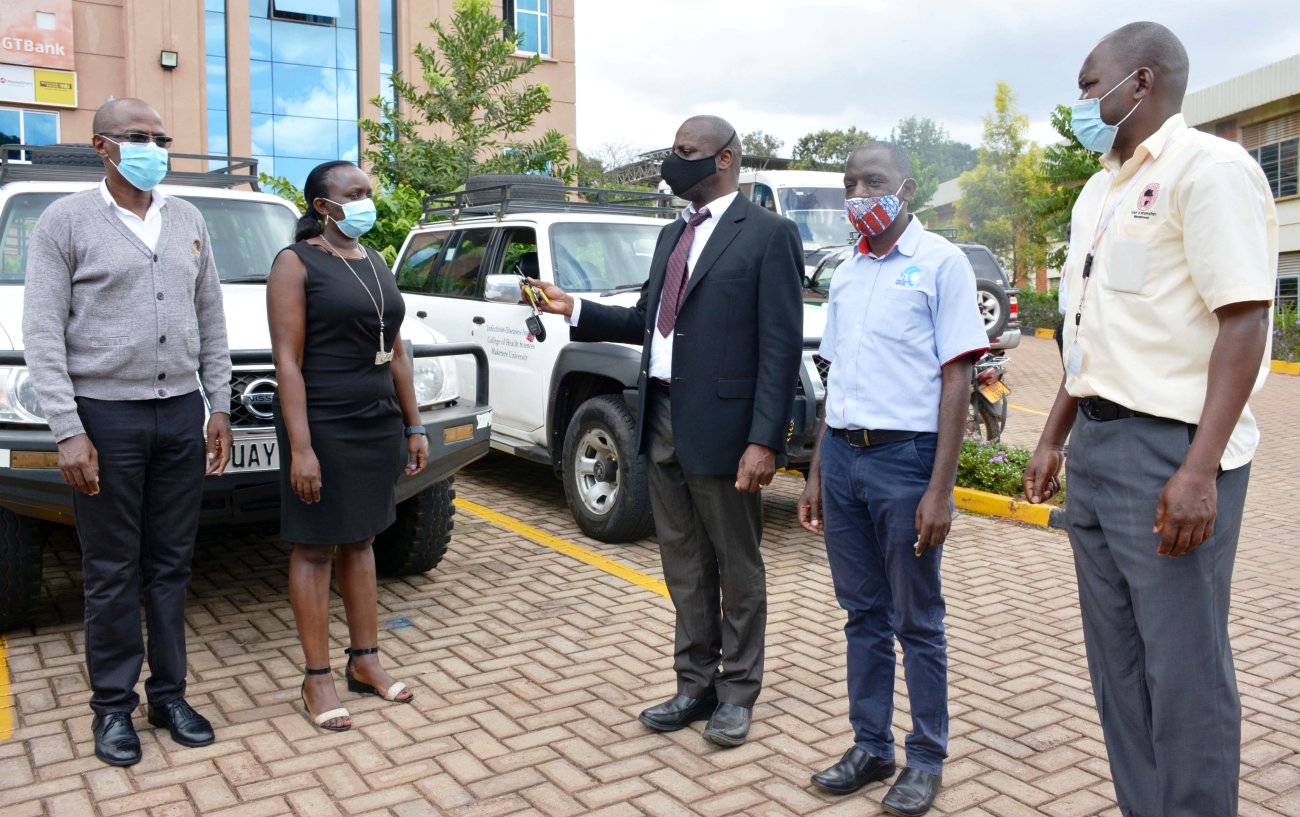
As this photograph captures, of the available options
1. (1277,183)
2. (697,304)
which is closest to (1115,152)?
(697,304)

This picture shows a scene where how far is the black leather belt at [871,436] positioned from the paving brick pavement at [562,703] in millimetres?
1124

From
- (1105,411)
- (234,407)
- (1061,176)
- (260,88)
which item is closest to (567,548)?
(234,407)

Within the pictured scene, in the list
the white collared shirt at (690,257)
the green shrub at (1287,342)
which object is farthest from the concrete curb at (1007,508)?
the green shrub at (1287,342)

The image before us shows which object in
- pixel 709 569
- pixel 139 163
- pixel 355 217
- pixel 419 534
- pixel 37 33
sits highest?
pixel 37 33

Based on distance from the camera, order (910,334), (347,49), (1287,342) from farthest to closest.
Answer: (347,49), (1287,342), (910,334)

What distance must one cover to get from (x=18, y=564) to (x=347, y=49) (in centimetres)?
1905

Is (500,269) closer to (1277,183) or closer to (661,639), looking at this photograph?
(661,639)

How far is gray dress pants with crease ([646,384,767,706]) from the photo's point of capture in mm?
3924

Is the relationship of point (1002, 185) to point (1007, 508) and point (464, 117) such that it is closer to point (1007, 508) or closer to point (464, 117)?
point (464, 117)

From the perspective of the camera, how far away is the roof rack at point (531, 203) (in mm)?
7957

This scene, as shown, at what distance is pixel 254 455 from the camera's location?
455cm

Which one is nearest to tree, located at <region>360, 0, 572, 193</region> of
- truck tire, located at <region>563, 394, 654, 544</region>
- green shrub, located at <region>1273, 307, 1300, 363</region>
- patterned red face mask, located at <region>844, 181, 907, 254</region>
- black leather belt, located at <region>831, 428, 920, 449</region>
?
truck tire, located at <region>563, 394, 654, 544</region>

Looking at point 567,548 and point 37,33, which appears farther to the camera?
point 37,33

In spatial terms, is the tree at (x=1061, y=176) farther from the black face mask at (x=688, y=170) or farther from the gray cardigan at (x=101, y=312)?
the gray cardigan at (x=101, y=312)
